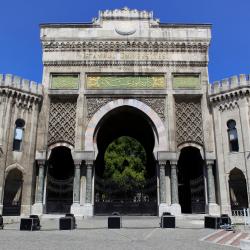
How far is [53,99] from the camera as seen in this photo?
71.7 feet

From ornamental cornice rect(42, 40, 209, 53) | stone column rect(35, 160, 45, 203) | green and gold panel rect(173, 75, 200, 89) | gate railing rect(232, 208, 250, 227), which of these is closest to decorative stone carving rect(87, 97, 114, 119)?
ornamental cornice rect(42, 40, 209, 53)

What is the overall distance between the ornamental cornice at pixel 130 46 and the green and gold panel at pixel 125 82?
219cm

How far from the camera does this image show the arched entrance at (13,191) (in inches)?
767

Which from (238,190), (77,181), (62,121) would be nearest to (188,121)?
(238,190)

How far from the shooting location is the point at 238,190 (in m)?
20.6

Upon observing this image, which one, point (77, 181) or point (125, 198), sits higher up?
point (77, 181)

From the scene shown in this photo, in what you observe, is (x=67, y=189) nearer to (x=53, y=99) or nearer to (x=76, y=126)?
(x=76, y=126)

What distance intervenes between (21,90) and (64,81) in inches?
126

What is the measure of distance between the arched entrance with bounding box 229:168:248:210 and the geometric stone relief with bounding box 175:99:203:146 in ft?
10.8

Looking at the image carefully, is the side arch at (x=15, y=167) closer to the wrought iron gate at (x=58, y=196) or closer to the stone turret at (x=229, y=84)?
the wrought iron gate at (x=58, y=196)

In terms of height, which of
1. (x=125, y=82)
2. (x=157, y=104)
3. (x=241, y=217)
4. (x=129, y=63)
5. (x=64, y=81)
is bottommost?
(x=241, y=217)

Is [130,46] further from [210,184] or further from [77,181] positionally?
[210,184]

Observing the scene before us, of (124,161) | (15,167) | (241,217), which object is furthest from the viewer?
(124,161)

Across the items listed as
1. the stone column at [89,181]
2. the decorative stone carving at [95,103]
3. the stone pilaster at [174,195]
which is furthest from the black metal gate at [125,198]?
the decorative stone carving at [95,103]
